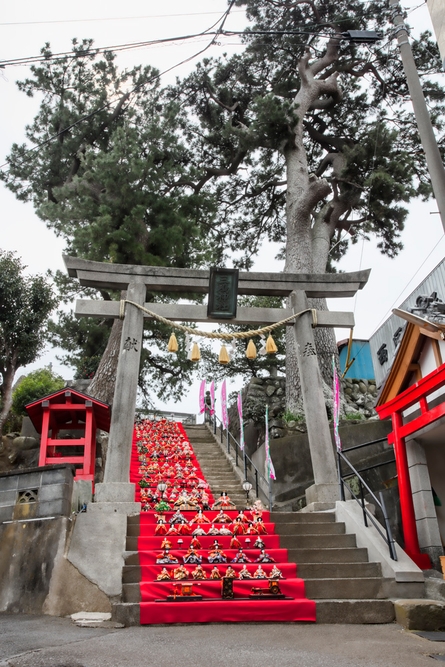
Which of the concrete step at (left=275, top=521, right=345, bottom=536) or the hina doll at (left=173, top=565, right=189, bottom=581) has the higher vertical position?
the concrete step at (left=275, top=521, right=345, bottom=536)

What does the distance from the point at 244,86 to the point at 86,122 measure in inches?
262

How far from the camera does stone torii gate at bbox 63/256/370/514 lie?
27.5 feet

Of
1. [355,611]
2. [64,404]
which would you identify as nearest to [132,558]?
[355,611]

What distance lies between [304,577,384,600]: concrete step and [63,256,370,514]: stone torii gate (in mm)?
2382

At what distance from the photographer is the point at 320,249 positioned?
17172 mm

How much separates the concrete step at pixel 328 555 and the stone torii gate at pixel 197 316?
171cm

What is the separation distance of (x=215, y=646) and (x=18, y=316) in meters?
14.3

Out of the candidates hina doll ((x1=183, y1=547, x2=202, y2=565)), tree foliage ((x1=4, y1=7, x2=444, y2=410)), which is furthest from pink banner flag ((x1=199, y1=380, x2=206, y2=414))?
hina doll ((x1=183, y1=547, x2=202, y2=565))

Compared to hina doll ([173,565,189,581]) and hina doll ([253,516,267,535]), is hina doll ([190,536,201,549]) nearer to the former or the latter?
hina doll ([173,565,189,581])

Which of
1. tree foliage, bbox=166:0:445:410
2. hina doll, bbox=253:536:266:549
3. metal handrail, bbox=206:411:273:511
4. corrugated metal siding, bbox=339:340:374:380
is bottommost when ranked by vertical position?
hina doll, bbox=253:536:266:549

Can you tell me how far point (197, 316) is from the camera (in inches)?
386

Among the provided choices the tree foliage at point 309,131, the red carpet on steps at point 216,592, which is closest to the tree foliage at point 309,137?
the tree foliage at point 309,131

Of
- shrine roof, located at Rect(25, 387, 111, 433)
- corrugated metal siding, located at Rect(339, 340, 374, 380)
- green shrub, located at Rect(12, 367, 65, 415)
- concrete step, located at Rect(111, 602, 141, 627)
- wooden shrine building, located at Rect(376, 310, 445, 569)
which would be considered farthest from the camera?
corrugated metal siding, located at Rect(339, 340, 374, 380)

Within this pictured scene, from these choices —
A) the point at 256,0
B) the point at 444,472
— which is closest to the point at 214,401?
the point at 444,472
